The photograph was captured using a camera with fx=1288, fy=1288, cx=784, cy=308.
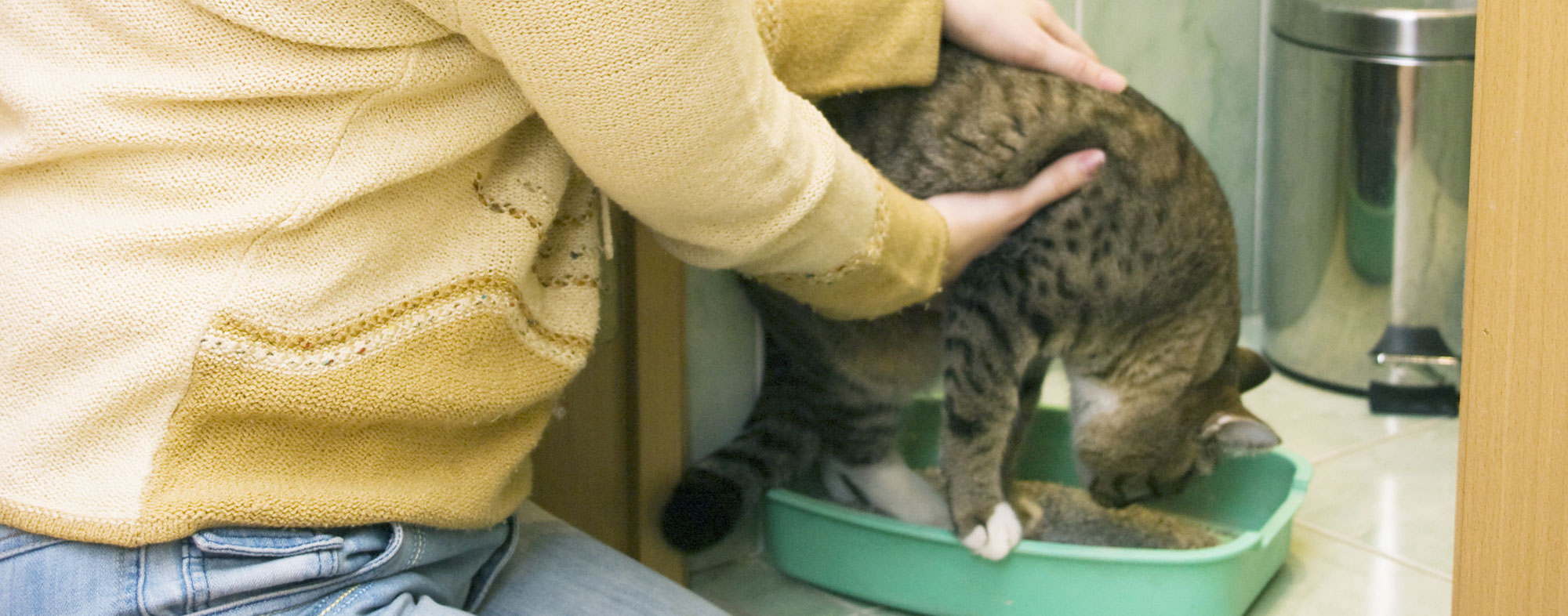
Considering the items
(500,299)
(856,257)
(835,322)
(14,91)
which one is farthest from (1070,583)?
(14,91)

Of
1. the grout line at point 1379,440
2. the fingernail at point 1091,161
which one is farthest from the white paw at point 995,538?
the grout line at point 1379,440

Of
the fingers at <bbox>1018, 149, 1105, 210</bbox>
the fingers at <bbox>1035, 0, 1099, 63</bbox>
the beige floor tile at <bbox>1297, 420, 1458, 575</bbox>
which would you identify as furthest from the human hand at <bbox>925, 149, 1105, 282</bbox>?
the beige floor tile at <bbox>1297, 420, 1458, 575</bbox>

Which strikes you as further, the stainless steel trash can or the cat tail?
the stainless steel trash can

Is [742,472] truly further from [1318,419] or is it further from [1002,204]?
[1318,419]

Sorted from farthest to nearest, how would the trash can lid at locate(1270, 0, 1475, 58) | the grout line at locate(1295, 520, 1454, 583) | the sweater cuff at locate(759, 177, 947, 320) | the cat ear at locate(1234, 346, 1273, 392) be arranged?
1. the trash can lid at locate(1270, 0, 1475, 58)
2. the cat ear at locate(1234, 346, 1273, 392)
3. the grout line at locate(1295, 520, 1454, 583)
4. the sweater cuff at locate(759, 177, 947, 320)

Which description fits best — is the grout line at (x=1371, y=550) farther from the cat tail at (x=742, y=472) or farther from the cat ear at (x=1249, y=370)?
the cat tail at (x=742, y=472)

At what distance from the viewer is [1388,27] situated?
191cm

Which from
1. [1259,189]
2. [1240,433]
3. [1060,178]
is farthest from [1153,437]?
[1259,189]

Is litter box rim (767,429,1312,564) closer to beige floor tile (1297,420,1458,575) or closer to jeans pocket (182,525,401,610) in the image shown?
beige floor tile (1297,420,1458,575)

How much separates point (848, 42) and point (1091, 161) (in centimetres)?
35

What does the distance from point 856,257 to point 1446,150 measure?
1.39 meters

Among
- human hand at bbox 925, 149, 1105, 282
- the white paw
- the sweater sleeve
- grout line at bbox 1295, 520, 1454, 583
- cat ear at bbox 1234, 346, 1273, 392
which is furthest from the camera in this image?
cat ear at bbox 1234, 346, 1273, 392

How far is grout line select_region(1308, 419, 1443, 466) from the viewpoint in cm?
189

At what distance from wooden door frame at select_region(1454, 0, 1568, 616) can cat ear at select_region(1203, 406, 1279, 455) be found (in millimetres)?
698
